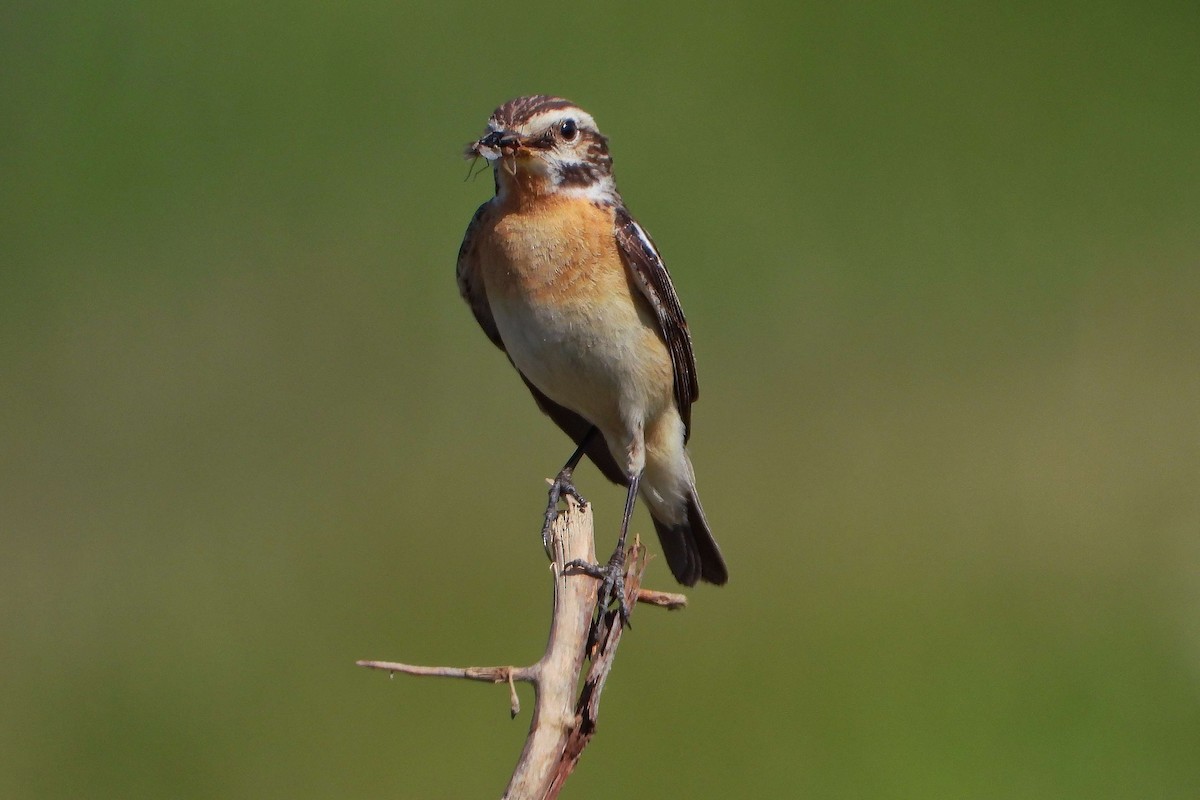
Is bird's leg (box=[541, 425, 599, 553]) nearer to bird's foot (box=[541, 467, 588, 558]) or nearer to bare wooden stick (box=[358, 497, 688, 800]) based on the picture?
bird's foot (box=[541, 467, 588, 558])

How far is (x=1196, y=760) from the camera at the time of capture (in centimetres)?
788

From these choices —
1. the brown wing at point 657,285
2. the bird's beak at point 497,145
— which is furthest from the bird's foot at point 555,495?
the bird's beak at point 497,145

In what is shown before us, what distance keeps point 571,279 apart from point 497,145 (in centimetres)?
52

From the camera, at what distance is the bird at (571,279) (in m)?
5.38

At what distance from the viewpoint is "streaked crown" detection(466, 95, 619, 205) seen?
17.4ft

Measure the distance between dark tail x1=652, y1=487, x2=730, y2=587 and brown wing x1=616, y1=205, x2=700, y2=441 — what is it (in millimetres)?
765

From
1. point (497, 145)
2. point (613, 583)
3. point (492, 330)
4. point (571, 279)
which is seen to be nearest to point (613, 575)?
point (613, 583)

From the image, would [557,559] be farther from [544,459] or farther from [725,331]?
[725,331]

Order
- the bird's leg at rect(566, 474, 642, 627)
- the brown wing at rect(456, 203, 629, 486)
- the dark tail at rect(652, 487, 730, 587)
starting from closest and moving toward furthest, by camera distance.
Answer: the bird's leg at rect(566, 474, 642, 627) < the brown wing at rect(456, 203, 629, 486) < the dark tail at rect(652, 487, 730, 587)

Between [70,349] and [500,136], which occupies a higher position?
[500,136]

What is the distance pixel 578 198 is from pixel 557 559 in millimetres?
1585

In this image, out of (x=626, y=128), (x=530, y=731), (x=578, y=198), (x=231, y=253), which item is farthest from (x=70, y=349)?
(x=530, y=731)

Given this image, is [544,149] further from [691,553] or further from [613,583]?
[691,553]

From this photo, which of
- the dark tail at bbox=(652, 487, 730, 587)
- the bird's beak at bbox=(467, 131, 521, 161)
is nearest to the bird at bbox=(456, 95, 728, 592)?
the bird's beak at bbox=(467, 131, 521, 161)
